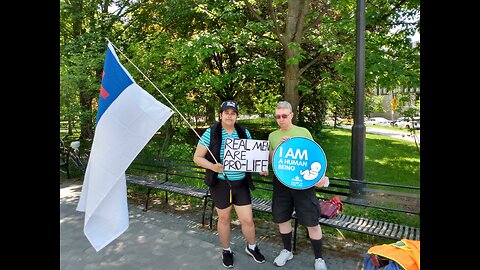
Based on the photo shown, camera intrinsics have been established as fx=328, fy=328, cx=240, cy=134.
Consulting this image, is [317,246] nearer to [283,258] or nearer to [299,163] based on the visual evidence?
[283,258]

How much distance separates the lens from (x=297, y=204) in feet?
12.4

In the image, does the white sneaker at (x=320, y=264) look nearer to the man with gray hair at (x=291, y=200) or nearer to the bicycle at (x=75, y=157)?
the man with gray hair at (x=291, y=200)

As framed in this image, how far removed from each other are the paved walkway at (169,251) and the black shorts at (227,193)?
0.85 meters

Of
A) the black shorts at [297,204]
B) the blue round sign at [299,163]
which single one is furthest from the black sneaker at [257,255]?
the blue round sign at [299,163]

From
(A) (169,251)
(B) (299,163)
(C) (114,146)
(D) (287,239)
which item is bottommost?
(A) (169,251)

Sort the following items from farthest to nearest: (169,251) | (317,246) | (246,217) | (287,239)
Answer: (169,251) → (287,239) → (246,217) → (317,246)

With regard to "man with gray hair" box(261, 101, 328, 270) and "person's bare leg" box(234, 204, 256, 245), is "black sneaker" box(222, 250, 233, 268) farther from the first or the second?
"man with gray hair" box(261, 101, 328, 270)

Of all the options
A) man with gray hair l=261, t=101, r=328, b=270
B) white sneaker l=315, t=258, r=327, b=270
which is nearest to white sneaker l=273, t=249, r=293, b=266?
man with gray hair l=261, t=101, r=328, b=270

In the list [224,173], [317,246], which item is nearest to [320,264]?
[317,246]

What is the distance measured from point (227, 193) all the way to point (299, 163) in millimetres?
937

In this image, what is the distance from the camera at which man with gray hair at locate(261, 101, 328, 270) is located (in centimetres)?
372

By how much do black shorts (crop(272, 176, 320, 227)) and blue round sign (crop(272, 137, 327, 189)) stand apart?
173mm
